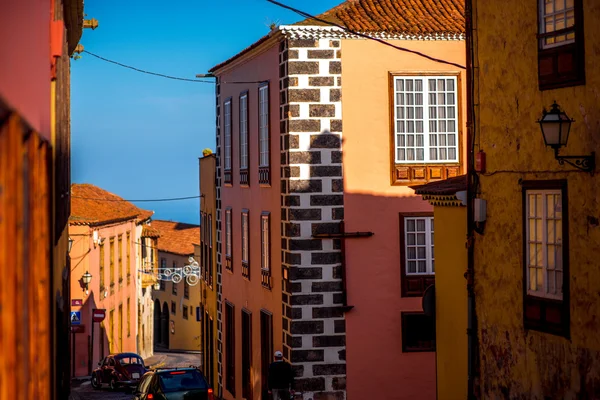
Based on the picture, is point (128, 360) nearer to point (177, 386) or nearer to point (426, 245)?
point (177, 386)

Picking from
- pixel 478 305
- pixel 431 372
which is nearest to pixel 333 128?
pixel 431 372

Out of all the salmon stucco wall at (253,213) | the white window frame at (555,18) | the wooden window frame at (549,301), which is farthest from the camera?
the salmon stucco wall at (253,213)

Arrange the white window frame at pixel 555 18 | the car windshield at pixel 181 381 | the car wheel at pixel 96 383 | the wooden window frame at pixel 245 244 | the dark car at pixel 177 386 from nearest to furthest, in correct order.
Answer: the white window frame at pixel 555 18 < the dark car at pixel 177 386 < the car windshield at pixel 181 381 < the wooden window frame at pixel 245 244 < the car wheel at pixel 96 383

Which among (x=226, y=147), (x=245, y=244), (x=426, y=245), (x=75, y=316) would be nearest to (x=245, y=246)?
(x=245, y=244)

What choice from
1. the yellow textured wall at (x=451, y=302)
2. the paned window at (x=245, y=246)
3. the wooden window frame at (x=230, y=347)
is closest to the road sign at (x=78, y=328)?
the wooden window frame at (x=230, y=347)

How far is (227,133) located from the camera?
28312 millimetres

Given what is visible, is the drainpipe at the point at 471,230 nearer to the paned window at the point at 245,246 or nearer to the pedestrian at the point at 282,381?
the pedestrian at the point at 282,381

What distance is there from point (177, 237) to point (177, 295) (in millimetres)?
4553

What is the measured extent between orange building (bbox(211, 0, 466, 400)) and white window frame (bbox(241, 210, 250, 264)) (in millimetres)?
3781

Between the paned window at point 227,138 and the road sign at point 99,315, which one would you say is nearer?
the paned window at point 227,138

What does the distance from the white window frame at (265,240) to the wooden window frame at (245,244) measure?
169 cm

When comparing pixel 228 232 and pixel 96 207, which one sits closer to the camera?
pixel 228 232

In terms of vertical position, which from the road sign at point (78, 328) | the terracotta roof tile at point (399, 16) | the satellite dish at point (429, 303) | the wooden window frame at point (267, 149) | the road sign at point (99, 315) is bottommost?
the road sign at point (78, 328)

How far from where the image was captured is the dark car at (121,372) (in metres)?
32.5
